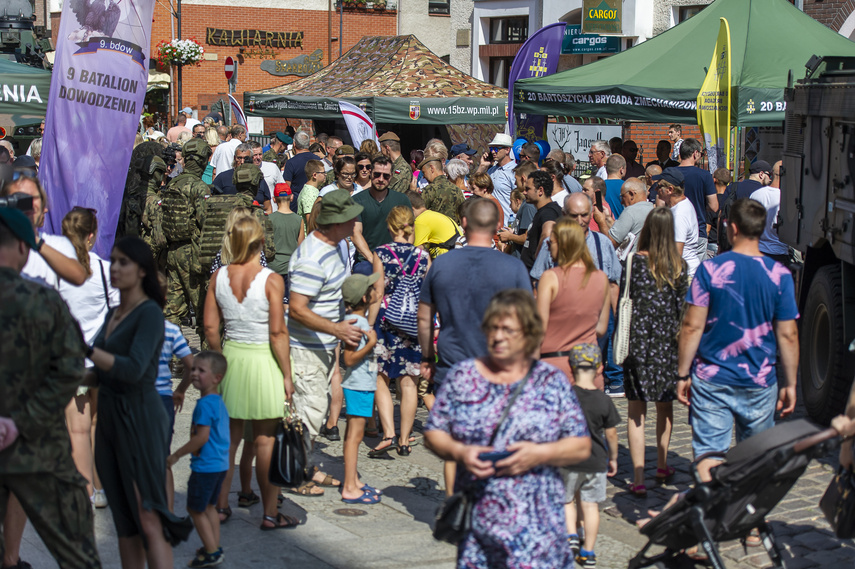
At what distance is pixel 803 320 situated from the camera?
858cm

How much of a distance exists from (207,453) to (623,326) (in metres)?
2.74

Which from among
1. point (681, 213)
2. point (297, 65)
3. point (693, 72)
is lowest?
point (681, 213)

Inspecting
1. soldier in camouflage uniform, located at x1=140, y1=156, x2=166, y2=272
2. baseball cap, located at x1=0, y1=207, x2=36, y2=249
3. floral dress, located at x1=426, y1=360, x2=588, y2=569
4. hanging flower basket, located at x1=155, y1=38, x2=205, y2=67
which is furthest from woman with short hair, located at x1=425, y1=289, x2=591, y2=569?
hanging flower basket, located at x1=155, y1=38, x2=205, y2=67

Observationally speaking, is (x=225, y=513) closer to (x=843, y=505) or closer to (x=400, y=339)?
(x=400, y=339)

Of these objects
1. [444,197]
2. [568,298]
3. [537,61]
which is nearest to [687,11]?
[537,61]

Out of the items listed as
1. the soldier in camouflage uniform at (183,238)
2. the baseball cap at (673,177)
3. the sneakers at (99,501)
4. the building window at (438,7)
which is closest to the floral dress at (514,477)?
the sneakers at (99,501)

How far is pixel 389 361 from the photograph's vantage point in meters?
7.19

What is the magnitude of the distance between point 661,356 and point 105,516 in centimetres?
347

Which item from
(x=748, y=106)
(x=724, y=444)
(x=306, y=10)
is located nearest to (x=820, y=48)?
(x=748, y=106)

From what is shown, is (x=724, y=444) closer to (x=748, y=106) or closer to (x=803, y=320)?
(x=803, y=320)

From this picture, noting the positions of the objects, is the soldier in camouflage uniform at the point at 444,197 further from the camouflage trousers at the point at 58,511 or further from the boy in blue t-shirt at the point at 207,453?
the camouflage trousers at the point at 58,511

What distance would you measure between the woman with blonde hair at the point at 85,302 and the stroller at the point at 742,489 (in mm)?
3148

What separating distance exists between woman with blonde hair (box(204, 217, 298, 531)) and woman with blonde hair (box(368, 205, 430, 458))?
1.62 m

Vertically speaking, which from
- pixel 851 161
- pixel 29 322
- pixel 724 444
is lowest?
pixel 724 444
